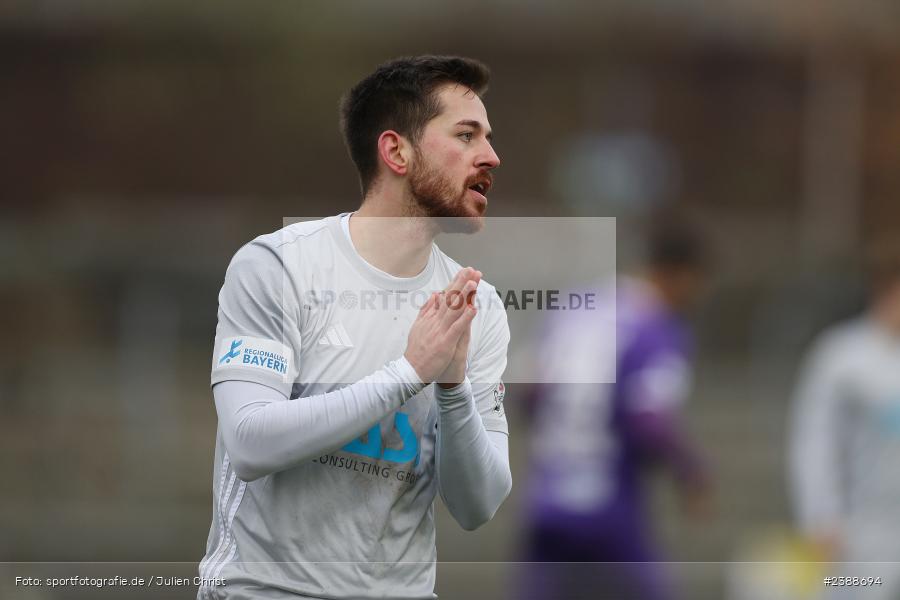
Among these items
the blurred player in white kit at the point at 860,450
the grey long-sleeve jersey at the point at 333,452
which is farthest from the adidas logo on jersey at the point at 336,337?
the blurred player in white kit at the point at 860,450

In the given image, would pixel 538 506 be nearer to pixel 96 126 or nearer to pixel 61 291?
pixel 61 291

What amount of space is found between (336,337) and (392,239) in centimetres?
27

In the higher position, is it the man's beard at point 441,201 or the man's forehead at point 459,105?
the man's forehead at point 459,105

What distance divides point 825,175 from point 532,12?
6.66 m

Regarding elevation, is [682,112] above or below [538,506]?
above

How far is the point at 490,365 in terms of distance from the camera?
3055 mm

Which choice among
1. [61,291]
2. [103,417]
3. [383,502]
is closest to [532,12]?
[61,291]

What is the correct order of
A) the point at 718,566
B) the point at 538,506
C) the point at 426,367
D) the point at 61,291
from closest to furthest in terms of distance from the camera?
the point at 426,367
the point at 538,506
the point at 718,566
the point at 61,291

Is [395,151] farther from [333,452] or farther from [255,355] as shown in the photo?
[333,452]

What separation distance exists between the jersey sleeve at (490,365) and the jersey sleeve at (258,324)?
459 millimetres

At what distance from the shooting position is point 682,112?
22875mm

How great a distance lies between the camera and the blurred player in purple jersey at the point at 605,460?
5.07m

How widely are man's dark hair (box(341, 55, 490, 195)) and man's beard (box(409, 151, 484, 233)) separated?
0.28ft

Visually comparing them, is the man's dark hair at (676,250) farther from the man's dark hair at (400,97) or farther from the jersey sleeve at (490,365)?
the man's dark hair at (400,97)
